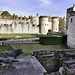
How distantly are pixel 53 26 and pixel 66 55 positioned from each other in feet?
104

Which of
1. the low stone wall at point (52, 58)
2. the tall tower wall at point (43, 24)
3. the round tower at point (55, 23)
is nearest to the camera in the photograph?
the low stone wall at point (52, 58)

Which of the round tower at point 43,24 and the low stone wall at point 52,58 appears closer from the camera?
the low stone wall at point 52,58

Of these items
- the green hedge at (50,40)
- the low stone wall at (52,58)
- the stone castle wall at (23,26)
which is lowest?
the low stone wall at (52,58)

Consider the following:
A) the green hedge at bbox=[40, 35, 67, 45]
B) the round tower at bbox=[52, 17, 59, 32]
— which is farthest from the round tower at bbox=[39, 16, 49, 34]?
the green hedge at bbox=[40, 35, 67, 45]

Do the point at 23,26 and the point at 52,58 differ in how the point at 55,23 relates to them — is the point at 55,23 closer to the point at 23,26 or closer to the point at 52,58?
the point at 23,26

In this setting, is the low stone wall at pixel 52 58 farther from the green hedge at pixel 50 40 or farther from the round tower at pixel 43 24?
the round tower at pixel 43 24

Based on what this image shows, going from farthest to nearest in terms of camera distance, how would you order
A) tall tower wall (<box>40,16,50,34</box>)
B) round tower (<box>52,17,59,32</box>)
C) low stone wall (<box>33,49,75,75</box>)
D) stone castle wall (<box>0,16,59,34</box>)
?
round tower (<box>52,17,59,32</box>)
tall tower wall (<box>40,16,50,34</box>)
stone castle wall (<box>0,16,59,34</box>)
low stone wall (<box>33,49,75,75</box>)

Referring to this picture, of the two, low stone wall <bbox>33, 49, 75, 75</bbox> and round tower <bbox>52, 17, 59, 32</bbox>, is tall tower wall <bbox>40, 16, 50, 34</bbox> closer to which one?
round tower <bbox>52, 17, 59, 32</bbox>

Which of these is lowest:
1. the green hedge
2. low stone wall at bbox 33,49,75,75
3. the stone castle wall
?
low stone wall at bbox 33,49,75,75

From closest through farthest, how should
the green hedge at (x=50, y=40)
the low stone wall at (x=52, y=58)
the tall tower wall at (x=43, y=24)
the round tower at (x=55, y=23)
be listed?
the low stone wall at (x=52, y=58)
the green hedge at (x=50, y=40)
the tall tower wall at (x=43, y=24)
the round tower at (x=55, y=23)

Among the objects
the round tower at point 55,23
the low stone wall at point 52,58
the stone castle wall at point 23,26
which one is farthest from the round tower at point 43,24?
the low stone wall at point 52,58

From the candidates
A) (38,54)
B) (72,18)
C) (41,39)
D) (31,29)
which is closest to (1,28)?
(31,29)

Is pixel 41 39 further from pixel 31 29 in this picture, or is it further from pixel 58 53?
pixel 31 29

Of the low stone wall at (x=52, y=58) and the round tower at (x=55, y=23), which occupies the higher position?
the round tower at (x=55, y=23)
